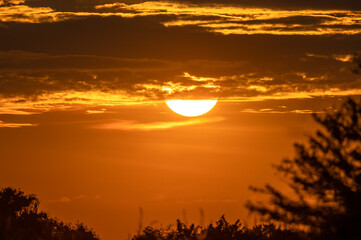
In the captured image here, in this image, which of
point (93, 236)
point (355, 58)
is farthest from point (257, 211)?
point (93, 236)

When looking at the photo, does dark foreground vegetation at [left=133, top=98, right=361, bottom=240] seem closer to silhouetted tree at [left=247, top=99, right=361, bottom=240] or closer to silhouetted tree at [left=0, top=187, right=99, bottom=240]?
silhouetted tree at [left=247, top=99, right=361, bottom=240]

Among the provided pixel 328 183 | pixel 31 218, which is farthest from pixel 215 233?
pixel 328 183

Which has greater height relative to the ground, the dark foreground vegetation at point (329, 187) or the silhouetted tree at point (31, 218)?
the silhouetted tree at point (31, 218)

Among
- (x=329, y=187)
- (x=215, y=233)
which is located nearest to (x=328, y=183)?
(x=329, y=187)

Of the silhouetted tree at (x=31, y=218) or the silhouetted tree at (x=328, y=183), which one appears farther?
the silhouetted tree at (x=31, y=218)

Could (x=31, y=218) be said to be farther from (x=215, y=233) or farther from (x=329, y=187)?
(x=329, y=187)

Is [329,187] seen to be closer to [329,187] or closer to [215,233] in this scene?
[329,187]

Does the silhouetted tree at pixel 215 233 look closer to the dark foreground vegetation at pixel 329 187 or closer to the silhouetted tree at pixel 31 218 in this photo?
the silhouetted tree at pixel 31 218

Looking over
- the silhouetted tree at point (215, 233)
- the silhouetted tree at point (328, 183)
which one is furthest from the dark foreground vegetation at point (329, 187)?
the silhouetted tree at point (215, 233)

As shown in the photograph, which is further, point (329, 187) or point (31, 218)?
point (31, 218)

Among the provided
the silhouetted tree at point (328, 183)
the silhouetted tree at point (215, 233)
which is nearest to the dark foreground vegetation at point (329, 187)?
the silhouetted tree at point (328, 183)

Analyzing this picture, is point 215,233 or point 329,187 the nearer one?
point 329,187

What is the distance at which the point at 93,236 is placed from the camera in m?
116

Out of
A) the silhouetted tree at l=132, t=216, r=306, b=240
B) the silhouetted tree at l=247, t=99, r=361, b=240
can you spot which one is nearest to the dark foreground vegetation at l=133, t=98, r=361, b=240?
the silhouetted tree at l=247, t=99, r=361, b=240
